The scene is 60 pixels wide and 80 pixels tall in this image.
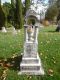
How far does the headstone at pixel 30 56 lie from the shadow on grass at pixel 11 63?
419 mm

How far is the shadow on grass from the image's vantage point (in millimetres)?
9266

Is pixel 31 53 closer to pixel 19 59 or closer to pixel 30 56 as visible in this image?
pixel 30 56

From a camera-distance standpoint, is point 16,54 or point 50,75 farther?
point 16,54

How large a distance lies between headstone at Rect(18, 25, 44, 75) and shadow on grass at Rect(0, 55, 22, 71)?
419 millimetres

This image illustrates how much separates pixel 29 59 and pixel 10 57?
189 centimetres

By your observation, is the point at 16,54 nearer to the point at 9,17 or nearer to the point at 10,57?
the point at 10,57

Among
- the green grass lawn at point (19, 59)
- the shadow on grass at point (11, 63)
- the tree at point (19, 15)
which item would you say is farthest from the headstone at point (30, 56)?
the tree at point (19, 15)

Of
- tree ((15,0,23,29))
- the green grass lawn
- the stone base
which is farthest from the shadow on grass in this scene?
tree ((15,0,23,29))

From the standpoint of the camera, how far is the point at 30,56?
8.99 meters

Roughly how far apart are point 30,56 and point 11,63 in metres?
1.05

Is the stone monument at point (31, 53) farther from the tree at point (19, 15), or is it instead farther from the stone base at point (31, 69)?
the tree at point (19, 15)

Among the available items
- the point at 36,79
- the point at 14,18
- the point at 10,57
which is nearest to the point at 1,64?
the point at 10,57

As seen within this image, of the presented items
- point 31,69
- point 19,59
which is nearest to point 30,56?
point 31,69

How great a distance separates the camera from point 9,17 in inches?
1331
